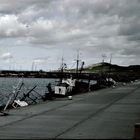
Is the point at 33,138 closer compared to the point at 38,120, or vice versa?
the point at 33,138

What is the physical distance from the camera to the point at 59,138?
723 inches

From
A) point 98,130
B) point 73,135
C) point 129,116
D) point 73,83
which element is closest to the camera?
point 73,135

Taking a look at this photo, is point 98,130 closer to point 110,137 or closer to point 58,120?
point 110,137

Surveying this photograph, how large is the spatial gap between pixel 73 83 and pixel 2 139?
59.8 m

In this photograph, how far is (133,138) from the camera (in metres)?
17.9

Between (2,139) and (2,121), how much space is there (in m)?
6.46

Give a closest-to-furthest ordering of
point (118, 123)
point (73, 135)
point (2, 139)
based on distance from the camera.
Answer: point (2, 139)
point (73, 135)
point (118, 123)

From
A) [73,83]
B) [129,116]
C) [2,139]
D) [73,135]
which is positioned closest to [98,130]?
[73,135]

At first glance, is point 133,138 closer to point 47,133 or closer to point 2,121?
point 47,133

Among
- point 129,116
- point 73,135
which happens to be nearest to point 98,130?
point 73,135

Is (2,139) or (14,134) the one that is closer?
(2,139)

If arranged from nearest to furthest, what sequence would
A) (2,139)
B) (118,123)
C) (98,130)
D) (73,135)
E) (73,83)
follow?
(2,139) → (73,135) → (98,130) → (118,123) → (73,83)

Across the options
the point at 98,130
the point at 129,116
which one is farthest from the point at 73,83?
the point at 98,130

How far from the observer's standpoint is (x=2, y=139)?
17.8m
